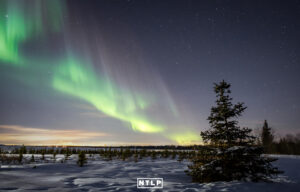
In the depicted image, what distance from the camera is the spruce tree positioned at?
34.1 ft

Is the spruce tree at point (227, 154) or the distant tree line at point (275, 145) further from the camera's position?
the distant tree line at point (275, 145)

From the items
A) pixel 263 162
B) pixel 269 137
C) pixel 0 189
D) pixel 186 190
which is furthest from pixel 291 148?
pixel 0 189

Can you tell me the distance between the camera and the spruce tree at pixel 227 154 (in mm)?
10406

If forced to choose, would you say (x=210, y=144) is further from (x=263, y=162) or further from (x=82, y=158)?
(x=82, y=158)

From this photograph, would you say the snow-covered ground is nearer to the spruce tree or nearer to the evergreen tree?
the spruce tree

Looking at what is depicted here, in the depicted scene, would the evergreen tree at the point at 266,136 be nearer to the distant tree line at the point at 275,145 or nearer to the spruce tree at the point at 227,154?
the distant tree line at the point at 275,145

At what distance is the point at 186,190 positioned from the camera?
8.70m

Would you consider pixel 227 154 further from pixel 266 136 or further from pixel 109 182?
pixel 266 136

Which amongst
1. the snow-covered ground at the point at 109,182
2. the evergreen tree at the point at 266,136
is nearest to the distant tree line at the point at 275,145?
the evergreen tree at the point at 266,136

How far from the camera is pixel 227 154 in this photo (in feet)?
35.6

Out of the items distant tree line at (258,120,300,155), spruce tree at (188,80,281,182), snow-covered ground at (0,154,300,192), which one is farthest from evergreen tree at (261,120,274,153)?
spruce tree at (188,80,281,182)

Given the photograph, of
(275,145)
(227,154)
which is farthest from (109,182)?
(275,145)

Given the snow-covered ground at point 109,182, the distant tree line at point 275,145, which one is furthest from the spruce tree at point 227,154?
the distant tree line at point 275,145

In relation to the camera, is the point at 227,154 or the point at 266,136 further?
the point at 266,136
